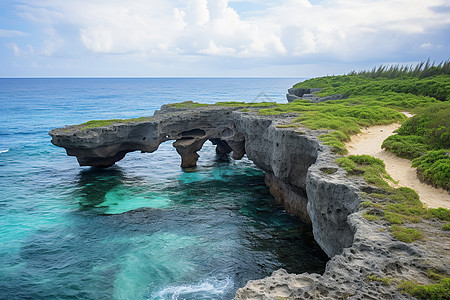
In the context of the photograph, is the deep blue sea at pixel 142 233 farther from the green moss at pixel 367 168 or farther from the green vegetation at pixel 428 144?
the green vegetation at pixel 428 144

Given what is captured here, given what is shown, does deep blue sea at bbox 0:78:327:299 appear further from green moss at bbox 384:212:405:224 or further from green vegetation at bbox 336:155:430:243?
green moss at bbox 384:212:405:224

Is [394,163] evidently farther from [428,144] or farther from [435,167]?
[428,144]

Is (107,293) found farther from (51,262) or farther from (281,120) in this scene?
(281,120)

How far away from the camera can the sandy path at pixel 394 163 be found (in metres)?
13.4

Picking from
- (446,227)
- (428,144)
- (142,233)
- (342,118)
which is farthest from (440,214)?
(142,233)

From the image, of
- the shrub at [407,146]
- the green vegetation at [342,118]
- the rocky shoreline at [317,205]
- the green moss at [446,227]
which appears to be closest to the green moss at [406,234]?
the rocky shoreline at [317,205]

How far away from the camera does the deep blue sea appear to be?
17656mm

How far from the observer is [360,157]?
1598 cm

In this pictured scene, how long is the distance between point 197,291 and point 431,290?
1161 centimetres

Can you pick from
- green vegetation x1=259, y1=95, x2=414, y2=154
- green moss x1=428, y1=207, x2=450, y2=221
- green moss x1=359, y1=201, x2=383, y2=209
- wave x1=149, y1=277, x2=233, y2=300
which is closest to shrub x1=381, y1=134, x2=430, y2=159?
green vegetation x1=259, y1=95, x2=414, y2=154

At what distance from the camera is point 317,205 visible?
45.3 ft

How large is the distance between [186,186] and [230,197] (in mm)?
5027

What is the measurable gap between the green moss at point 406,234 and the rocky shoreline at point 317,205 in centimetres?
19

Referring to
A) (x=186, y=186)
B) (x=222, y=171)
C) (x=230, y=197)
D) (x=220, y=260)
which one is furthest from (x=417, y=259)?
(x=222, y=171)
